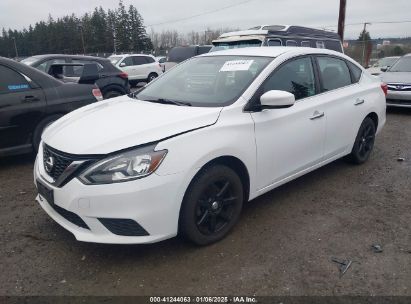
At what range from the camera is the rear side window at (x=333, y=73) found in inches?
173

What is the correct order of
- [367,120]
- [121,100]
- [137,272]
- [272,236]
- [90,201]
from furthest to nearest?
[367,120] → [121,100] → [272,236] → [137,272] → [90,201]

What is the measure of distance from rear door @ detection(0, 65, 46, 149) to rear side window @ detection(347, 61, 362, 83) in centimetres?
422

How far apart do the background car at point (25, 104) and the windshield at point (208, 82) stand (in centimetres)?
184

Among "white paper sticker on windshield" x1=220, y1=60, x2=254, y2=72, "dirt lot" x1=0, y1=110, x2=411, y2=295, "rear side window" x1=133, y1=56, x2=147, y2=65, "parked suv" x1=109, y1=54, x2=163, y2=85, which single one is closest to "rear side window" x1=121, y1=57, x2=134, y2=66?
"parked suv" x1=109, y1=54, x2=163, y2=85

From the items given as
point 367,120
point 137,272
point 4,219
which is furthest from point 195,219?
point 367,120

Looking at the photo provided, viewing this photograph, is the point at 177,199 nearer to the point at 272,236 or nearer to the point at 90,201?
the point at 90,201

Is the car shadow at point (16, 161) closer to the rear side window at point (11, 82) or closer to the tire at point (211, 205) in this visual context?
the rear side window at point (11, 82)

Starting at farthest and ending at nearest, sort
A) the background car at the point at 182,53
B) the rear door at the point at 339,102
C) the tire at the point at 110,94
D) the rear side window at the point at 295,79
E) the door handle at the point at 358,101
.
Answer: the background car at the point at 182,53 → the tire at the point at 110,94 → the door handle at the point at 358,101 → the rear door at the point at 339,102 → the rear side window at the point at 295,79

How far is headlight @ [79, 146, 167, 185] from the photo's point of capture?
2.69 metres

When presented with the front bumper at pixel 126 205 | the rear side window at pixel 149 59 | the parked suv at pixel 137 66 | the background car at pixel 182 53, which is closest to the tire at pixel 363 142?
the front bumper at pixel 126 205

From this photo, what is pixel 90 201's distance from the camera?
8.82 feet

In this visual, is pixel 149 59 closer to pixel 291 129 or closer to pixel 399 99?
pixel 399 99

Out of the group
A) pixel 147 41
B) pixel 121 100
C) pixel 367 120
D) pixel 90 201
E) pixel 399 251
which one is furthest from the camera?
pixel 147 41

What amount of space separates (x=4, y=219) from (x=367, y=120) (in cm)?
460
